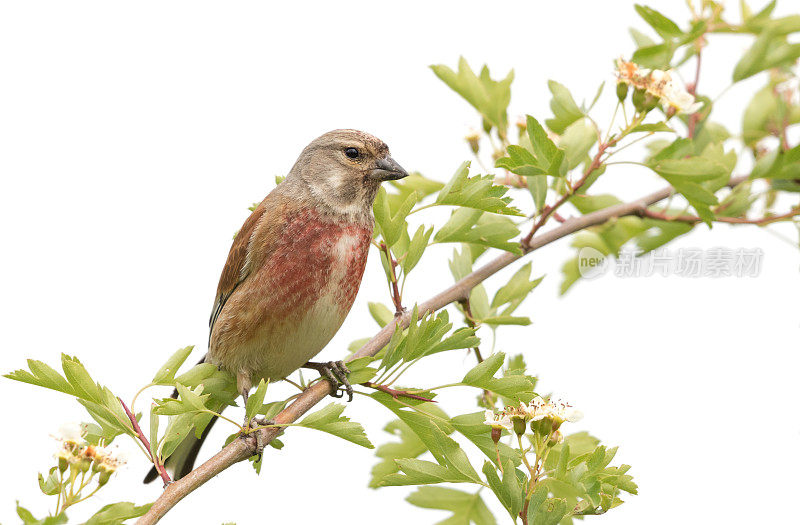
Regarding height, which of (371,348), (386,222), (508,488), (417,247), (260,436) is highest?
(386,222)

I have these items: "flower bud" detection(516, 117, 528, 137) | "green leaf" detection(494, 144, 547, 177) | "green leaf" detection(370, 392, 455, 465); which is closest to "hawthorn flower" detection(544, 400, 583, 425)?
Result: "green leaf" detection(370, 392, 455, 465)

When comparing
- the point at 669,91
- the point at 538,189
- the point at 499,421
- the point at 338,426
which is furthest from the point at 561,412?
the point at 669,91

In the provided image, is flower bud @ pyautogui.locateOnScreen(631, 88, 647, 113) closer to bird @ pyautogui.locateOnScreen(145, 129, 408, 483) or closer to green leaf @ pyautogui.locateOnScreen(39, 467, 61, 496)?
bird @ pyautogui.locateOnScreen(145, 129, 408, 483)

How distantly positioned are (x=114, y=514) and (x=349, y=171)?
1.78 metres

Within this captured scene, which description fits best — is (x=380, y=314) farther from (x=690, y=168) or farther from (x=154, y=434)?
(x=690, y=168)

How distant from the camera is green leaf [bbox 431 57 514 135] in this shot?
12.1 feet

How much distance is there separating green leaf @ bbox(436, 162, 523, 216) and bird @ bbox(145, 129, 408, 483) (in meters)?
0.54

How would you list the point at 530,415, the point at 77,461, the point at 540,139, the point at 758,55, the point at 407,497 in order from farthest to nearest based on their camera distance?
the point at 758,55
the point at 407,497
the point at 540,139
the point at 530,415
the point at 77,461

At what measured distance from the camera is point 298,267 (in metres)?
3.46

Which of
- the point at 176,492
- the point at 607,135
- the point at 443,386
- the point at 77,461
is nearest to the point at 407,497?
the point at 443,386

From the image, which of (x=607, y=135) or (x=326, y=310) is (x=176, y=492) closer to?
(x=326, y=310)

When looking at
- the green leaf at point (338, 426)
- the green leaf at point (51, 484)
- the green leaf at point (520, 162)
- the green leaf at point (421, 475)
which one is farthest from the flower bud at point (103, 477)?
the green leaf at point (520, 162)

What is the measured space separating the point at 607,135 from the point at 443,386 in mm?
1090

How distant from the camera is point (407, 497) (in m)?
3.30
